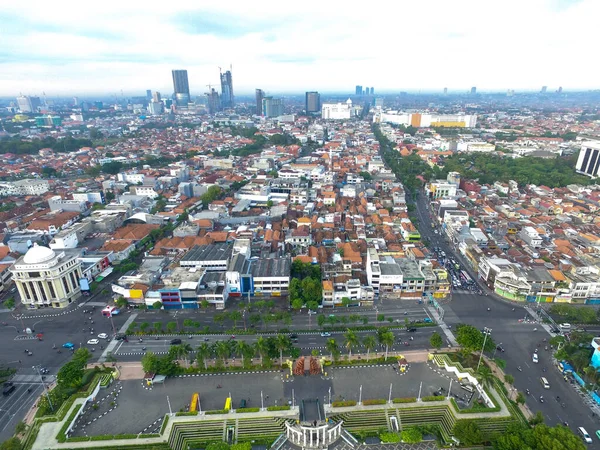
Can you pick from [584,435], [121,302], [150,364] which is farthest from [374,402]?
[121,302]

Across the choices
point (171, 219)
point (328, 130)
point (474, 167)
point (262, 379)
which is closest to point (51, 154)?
point (171, 219)

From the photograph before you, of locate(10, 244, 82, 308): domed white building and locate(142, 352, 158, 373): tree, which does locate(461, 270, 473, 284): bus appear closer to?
locate(142, 352, 158, 373): tree

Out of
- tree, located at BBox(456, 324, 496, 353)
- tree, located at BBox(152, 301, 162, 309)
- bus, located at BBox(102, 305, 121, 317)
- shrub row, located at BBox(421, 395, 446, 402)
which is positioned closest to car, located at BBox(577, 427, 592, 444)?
tree, located at BBox(456, 324, 496, 353)

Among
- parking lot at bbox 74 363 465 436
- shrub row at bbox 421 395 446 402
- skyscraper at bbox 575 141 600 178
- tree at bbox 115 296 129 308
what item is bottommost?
parking lot at bbox 74 363 465 436

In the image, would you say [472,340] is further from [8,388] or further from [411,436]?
[8,388]

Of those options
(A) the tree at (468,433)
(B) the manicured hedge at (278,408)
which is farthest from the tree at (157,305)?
(A) the tree at (468,433)
